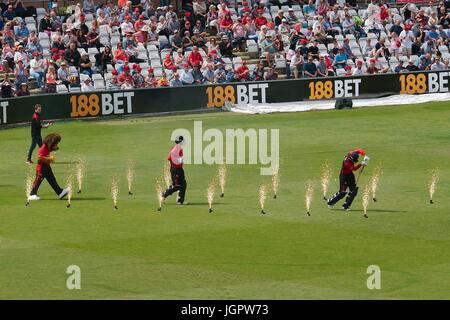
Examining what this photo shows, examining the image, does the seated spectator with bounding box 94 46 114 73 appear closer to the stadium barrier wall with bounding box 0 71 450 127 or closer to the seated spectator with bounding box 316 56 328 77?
the stadium barrier wall with bounding box 0 71 450 127

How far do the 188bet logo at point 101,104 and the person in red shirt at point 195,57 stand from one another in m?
3.89

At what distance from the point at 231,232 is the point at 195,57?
1036 inches

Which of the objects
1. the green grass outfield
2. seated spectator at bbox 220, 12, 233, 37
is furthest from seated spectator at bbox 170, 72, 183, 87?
the green grass outfield

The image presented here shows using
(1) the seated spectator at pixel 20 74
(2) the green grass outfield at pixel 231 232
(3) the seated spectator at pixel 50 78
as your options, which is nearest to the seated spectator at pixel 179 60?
(3) the seated spectator at pixel 50 78

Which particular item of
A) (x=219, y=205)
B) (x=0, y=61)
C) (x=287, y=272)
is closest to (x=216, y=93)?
(x=0, y=61)

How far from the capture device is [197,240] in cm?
2764

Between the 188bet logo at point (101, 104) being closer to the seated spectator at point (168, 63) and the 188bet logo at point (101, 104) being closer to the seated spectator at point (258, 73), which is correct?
the seated spectator at point (168, 63)

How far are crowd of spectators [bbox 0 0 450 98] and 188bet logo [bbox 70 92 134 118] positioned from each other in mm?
531

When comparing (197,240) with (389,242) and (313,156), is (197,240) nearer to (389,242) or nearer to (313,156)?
(389,242)

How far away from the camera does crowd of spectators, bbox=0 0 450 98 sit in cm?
5150

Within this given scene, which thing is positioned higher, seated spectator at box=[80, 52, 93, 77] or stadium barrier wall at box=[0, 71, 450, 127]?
seated spectator at box=[80, 52, 93, 77]

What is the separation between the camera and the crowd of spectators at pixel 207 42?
51500 mm

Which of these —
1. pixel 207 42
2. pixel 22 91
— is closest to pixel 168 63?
pixel 207 42
